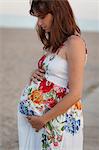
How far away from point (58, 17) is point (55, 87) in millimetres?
350

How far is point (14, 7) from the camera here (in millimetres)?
16828

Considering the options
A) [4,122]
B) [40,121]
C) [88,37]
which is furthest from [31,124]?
[88,37]

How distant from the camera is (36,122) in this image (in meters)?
2.70

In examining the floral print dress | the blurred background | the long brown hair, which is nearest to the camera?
the long brown hair

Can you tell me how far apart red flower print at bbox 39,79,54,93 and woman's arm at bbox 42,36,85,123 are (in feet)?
0.34

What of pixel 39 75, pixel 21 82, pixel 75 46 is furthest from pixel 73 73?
pixel 21 82

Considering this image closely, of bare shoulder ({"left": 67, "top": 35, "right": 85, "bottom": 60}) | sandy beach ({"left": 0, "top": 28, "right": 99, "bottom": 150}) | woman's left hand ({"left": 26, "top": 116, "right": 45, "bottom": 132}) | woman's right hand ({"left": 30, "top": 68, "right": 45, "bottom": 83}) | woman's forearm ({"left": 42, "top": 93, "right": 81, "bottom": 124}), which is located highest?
bare shoulder ({"left": 67, "top": 35, "right": 85, "bottom": 60})

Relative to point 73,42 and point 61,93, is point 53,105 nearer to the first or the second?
point 61,93

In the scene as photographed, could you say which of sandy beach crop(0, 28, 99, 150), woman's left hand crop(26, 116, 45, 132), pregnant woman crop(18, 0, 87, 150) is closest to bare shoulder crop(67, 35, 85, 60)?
pregnant woman crop(18, 0, 87, 150)

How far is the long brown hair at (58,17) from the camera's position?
8.41ft

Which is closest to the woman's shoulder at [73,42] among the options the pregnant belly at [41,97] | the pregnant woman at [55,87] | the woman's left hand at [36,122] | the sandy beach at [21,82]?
the pregnant woman at [55,87]

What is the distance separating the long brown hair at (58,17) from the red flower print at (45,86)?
0.16 meters

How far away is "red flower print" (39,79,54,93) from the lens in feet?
8.84

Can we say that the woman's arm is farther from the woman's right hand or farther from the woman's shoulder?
the woman's right hand
